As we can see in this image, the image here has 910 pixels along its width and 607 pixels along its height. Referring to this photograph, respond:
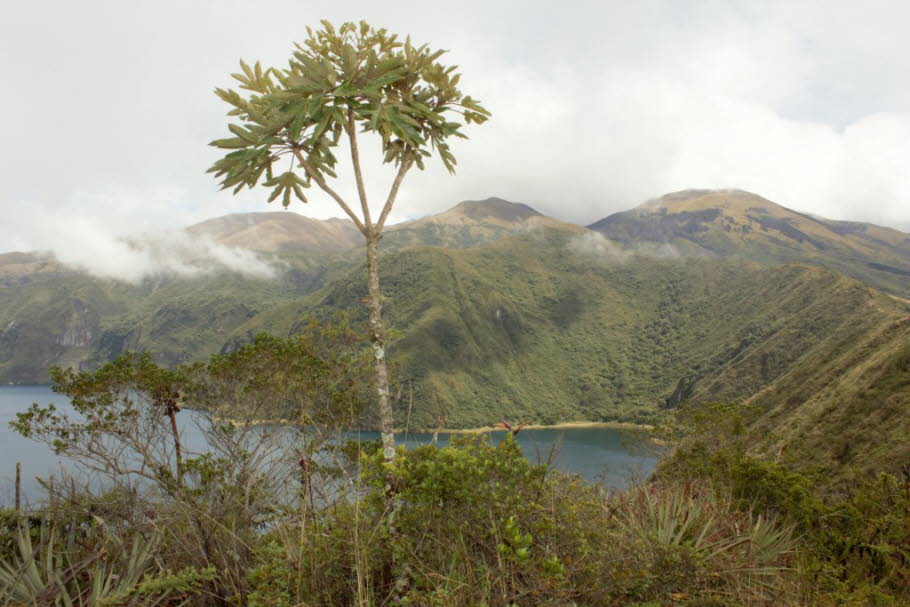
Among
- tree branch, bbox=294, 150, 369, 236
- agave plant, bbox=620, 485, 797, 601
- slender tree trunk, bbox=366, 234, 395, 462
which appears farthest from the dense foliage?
tree branch, bbox=294, 150, 369, 236

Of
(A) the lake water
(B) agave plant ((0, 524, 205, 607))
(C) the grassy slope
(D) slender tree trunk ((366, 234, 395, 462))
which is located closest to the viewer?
(B) agave plant ((0, 524, 205, 607))

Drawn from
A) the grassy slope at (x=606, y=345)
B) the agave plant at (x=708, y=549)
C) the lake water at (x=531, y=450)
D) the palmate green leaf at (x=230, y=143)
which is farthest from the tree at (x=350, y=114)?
the grassy slope at (x=606, y=345)

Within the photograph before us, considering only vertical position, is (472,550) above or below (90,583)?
above

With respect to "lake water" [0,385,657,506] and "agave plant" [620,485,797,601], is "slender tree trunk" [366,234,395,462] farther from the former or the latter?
"lake water" [0,385,657,506]

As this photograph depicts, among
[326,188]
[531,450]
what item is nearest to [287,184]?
[326,188]

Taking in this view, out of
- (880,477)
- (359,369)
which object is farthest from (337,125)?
(880,477)

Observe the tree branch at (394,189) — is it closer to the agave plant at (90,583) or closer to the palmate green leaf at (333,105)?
the palmate green leaf at (333,105)

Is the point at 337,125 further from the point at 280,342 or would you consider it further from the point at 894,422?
the point at 894,422

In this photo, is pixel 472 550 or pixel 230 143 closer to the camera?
pixel 472 550

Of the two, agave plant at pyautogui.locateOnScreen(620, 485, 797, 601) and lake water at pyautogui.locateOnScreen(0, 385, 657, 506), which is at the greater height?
agave plant at pyautogui.locateOnScreen(620, 485, 797, 601)

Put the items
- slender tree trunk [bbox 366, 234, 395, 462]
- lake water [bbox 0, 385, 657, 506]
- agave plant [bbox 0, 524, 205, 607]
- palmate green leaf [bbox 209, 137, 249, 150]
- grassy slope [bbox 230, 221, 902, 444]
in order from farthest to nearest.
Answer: grassy slope [bbox 230, 221, 902, 444] < lake water [bbox 0, 385, 657, 506] < slender tree trunk [bbox 366, 234, 395, 462] < palmate green leaf [bbox 209, 137, 249, 150] < agave plant [bbox 0, 524, 205, 607]

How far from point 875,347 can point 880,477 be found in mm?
69139

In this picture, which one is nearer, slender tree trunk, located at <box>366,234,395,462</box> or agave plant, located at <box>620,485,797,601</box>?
agave plant, located at <box>620,485,797,601</box>

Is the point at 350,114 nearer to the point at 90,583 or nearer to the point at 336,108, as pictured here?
the point at 336,108
